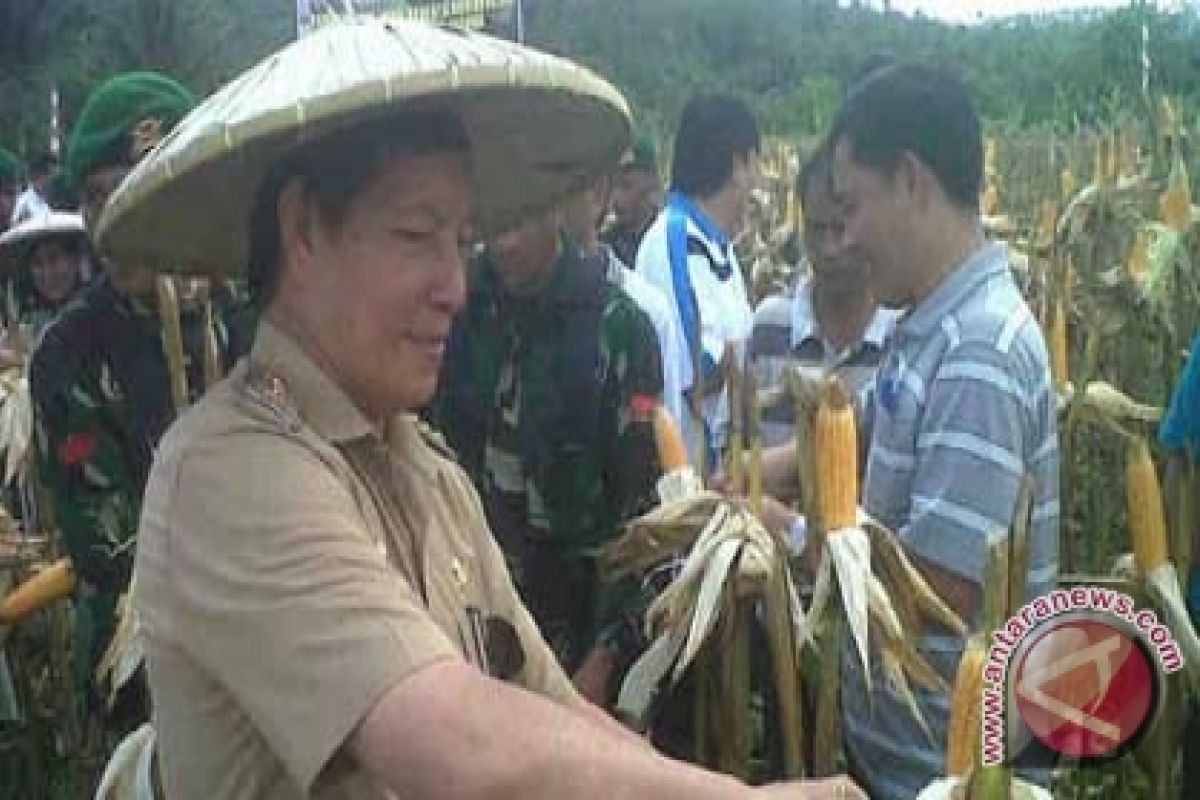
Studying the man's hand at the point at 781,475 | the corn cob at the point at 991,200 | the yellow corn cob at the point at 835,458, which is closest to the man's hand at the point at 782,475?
the man's hand at the point at 781,475

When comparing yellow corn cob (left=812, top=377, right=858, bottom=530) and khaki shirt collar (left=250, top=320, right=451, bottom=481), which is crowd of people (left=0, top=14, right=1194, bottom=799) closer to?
khaki shirt collar (left=250, top=320, right=451, bottom=481)

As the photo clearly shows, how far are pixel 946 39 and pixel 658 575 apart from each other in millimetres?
22334

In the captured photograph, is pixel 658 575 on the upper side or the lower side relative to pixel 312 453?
lower

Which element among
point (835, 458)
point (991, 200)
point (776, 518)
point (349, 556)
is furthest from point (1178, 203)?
point (349, 556)

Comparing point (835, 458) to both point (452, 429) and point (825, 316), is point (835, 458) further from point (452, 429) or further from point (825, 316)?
point (825, 316)

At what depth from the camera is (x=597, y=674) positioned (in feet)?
9.15

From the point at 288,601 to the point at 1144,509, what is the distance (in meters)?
1.44

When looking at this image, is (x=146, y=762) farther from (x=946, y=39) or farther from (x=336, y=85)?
(x=946, y=39)

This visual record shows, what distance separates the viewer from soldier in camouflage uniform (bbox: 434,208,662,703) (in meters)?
2.91

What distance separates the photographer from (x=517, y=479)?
299cm

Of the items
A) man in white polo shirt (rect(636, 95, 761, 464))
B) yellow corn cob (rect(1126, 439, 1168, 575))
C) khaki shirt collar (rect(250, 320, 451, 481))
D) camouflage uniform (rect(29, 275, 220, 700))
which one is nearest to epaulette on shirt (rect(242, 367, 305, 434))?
khaki shirt collar (rect(250, 320, 451, 481))

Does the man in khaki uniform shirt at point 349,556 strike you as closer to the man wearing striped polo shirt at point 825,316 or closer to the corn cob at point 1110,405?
the corn cob at point 1110,405

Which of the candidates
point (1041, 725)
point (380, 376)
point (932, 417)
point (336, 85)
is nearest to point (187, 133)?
point (336, 85)

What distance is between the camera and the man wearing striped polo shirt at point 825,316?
137 inches
